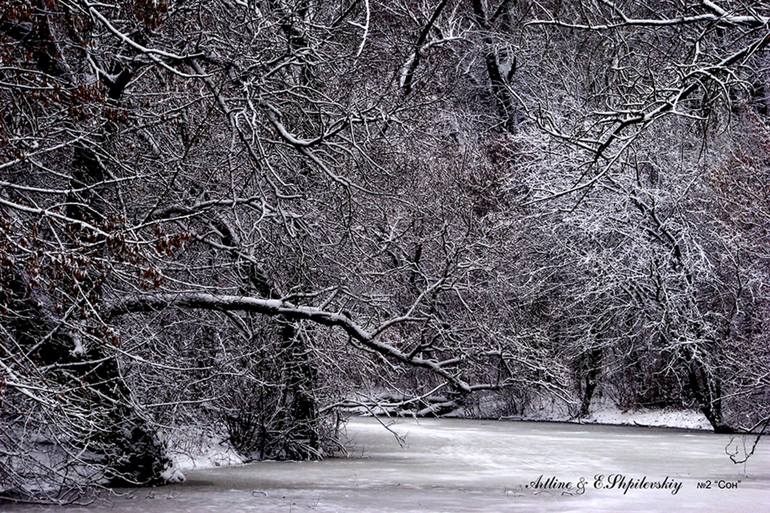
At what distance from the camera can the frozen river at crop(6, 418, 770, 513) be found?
11.6 meters

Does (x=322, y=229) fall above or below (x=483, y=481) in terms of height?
above

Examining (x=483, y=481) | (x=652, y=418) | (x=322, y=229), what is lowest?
(x=652, y=418)

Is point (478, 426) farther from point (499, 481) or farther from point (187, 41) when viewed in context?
point (187, 41)

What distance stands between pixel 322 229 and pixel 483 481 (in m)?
3.90

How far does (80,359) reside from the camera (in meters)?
11.9

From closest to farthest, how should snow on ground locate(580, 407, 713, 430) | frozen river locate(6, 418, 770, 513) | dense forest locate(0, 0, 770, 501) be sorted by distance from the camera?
dense forest locate(0, 0, 770, 501)
frozen river locate(6, 418, 770, 513)
snow on ground locate(580, 407, 713, 430)

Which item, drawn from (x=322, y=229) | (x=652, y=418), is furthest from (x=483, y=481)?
(x=652, y=418)

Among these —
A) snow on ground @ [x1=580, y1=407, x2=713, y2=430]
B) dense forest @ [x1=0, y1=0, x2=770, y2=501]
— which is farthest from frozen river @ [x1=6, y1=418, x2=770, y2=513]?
snow on ground @ [x1=580, y1=407, x2=713, y2=430]

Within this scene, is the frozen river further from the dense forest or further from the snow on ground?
the snow on ground

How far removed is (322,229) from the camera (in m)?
15.4

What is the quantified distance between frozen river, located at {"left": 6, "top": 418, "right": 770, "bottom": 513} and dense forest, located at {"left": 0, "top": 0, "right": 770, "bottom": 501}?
32.9 inches

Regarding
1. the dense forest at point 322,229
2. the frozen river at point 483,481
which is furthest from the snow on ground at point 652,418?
the frozen river at point 483,481

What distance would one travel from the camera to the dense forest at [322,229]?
9711mm

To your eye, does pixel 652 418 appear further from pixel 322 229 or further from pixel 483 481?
pixel 322 229
